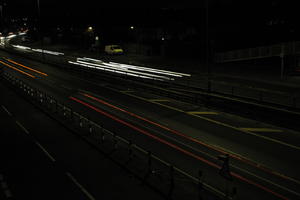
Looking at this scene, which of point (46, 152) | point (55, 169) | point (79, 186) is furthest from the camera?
point (46, 152)

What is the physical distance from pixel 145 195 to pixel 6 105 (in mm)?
19513

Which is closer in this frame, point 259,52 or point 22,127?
point 22,127

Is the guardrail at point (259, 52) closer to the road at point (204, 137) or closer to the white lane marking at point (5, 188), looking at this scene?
the road at point (204, 137)

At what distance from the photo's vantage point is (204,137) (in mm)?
18781

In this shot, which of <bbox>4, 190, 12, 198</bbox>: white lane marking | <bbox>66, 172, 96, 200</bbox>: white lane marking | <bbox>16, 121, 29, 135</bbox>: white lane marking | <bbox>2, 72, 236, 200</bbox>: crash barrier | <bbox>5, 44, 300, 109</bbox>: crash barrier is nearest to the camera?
<bbox>2, 72, 236, 200</bbox>: crash barrier

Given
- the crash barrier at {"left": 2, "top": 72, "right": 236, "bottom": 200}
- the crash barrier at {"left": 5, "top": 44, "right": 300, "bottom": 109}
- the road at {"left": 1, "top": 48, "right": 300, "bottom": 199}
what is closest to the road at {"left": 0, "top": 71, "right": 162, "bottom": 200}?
the crash barrier at {"left": 2, "top": 72, "right": 236, "bottom": 200}

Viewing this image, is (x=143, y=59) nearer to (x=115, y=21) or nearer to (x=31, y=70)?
(x=31, y=70)

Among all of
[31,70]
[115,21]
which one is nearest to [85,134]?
[31,70]

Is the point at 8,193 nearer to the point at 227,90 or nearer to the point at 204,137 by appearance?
the point at 204,137

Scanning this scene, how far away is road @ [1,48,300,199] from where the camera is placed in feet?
44.6

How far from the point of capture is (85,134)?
760 inches

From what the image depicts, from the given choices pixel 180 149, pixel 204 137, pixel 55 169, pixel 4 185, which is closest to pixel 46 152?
pixel 55 169

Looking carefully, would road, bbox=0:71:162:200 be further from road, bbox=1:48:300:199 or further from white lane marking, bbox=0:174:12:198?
road, bbox=1:48:300:199

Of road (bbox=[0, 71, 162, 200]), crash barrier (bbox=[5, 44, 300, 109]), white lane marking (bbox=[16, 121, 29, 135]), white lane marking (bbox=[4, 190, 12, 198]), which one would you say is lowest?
white lane marking (bbox=[4, 190, 12, 198])
